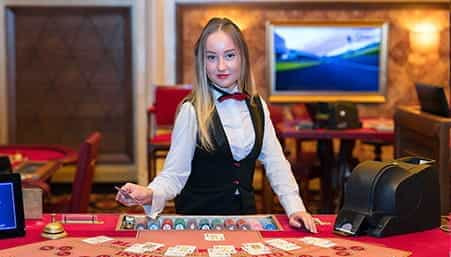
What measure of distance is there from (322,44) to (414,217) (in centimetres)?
537

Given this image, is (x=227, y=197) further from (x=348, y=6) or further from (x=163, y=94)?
(x=348, y=6)

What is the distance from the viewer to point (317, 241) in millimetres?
2193

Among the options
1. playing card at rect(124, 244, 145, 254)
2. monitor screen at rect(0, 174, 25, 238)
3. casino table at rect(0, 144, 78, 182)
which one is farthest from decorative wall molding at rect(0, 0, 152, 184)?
playing card at rect(124, 244, 145, 254)

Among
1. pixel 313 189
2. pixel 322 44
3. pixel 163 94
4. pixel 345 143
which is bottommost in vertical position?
pixel 313 189

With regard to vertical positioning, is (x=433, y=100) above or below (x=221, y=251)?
above

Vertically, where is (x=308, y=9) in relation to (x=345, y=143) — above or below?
above

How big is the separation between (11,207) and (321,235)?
982mm

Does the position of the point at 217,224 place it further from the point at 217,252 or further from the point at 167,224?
the point at 217,252

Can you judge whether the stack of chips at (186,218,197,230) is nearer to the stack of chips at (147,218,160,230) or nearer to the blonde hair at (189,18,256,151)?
the stack of chips at (147,218,160,230)

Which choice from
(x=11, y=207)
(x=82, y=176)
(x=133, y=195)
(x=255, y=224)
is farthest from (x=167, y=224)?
(x=82, y=176)

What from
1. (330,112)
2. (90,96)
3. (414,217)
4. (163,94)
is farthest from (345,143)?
(414,217)

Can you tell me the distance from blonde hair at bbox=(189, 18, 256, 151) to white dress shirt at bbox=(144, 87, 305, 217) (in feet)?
0.10

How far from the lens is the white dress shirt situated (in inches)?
104

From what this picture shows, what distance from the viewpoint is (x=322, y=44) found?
7527mm
